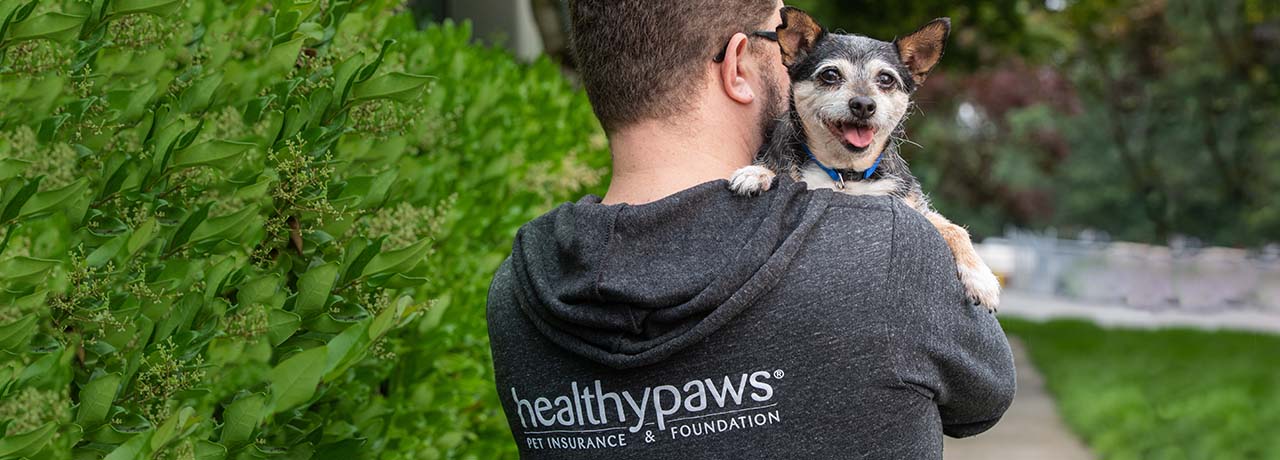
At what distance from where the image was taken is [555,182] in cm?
492

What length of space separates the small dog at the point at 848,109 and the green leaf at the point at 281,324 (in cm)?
89

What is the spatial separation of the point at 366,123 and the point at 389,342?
67 cm

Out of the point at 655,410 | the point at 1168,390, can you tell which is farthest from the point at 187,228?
the point at 1168,390

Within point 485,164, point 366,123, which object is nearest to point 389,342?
point 366,123

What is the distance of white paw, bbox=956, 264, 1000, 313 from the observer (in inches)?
86.3

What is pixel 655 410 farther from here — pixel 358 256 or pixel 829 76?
pixel 829 76

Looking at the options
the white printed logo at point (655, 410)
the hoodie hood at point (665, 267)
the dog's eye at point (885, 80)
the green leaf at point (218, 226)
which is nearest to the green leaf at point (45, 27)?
the green leaf at point (218, 226)

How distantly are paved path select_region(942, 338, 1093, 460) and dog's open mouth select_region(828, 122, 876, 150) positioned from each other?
25.0 ft

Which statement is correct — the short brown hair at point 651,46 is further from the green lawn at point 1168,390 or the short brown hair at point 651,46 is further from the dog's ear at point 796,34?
the green lawn at point 1168,390

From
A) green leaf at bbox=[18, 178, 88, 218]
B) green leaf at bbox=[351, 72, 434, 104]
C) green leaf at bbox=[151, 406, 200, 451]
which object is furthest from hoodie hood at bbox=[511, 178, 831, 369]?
green leaf at bbox=[18, 178, 88, 218]

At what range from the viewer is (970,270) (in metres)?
2.28

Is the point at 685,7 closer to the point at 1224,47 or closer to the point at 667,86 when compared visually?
the point at 667,86

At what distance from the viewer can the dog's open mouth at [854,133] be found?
242 cm

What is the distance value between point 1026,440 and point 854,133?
8.93m
